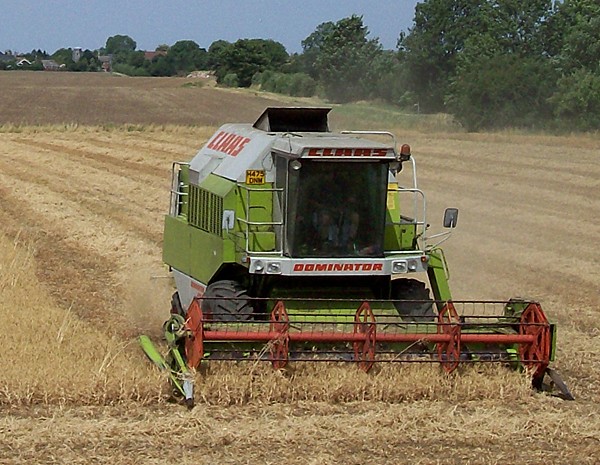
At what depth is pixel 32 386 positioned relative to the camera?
743cm

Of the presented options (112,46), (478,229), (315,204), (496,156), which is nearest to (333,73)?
(496,156)

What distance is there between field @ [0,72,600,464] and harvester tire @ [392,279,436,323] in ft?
2.37

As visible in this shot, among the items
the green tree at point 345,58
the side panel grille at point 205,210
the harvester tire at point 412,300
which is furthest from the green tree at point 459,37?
the harvester tire at point 412,300

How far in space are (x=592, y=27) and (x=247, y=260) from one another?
1239 inches

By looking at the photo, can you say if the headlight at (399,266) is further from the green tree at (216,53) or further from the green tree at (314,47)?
the green tree at (216,53)

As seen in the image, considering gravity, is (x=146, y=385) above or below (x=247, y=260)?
below

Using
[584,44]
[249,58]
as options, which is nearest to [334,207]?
[584,44]

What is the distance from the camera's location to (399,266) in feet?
27.8

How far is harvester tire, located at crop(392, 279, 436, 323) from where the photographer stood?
27.7 feet

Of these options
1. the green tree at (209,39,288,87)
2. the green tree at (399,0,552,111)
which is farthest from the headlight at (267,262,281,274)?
the green tree at (209,39,288,87)

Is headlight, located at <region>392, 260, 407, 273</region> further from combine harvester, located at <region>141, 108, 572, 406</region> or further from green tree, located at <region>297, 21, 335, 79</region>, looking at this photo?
green tree, located at <region>297, 21, 335, 79</region>

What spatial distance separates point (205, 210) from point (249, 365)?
6.28ft

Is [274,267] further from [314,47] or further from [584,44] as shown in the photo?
[314,47]

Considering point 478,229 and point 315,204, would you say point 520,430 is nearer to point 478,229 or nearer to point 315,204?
point 315,204
